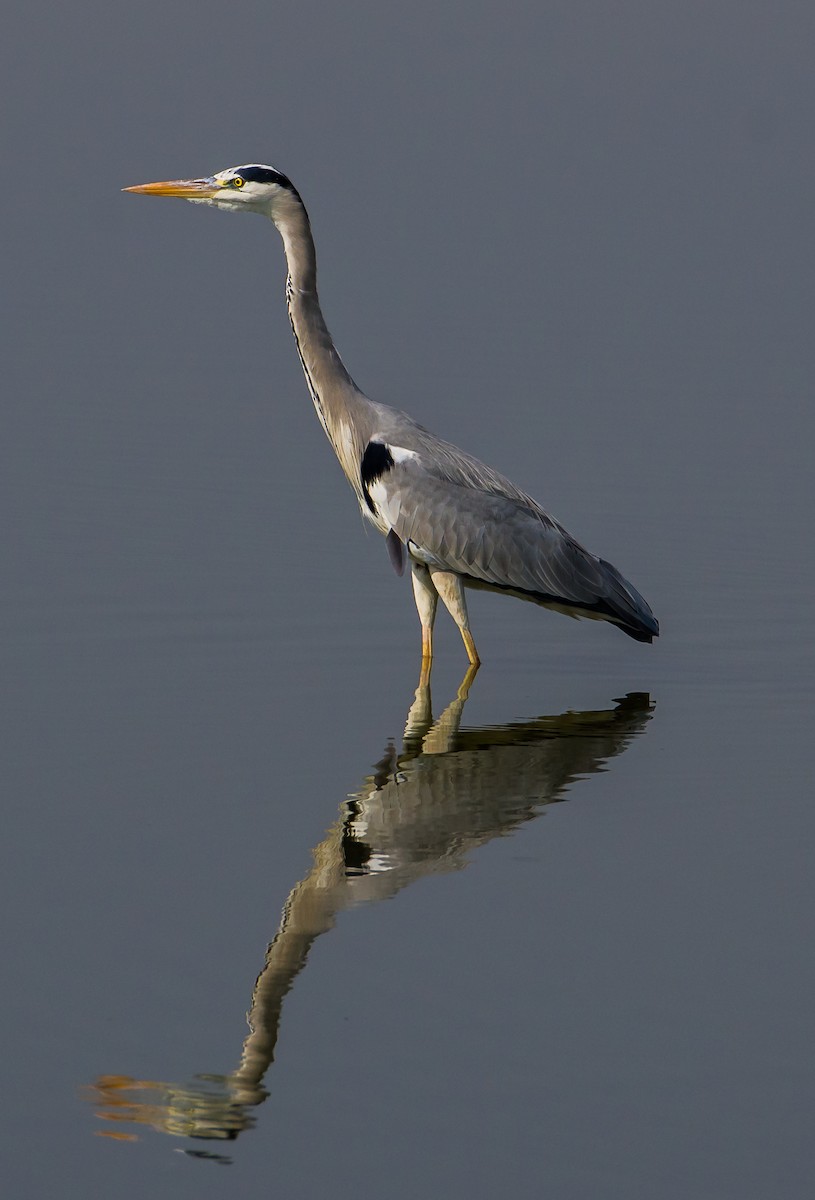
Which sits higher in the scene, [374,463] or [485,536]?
[374,463]

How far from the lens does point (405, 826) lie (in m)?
7.75

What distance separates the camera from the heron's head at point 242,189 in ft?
34.2

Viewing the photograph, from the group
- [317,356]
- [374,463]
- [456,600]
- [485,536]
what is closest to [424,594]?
[456,600]

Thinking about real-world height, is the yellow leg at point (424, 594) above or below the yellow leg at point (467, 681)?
above

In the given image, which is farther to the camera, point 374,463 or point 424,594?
point 424,594

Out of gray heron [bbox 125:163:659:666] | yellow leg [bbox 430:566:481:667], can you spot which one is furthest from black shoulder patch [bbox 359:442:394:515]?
yellow leg [bbox 430:566:481:667]

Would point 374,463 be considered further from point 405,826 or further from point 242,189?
point 405,826

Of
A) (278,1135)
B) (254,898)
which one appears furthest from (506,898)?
(278,1135)

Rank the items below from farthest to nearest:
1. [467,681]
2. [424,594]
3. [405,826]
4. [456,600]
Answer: [424,594]
[456,600]
[467,681]
[405,826]

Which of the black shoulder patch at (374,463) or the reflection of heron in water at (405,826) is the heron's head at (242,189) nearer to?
the black shoulder patch at (374,463)

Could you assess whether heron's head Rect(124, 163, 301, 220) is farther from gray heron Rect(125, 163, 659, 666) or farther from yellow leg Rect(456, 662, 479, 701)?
yellow leg Rect(456, 662, 479, 701)

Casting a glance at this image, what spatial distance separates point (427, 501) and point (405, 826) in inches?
108

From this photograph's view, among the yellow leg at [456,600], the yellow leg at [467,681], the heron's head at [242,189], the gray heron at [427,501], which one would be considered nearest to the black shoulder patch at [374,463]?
the gray heron at [427,501]

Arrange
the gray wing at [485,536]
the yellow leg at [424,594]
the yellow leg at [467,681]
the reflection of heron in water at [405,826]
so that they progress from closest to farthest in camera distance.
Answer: the reflection of heron in water at [405,826] < the yellow leg at [467,681] < the gray wing at [485,536] < the yellow leg at [424,594]
